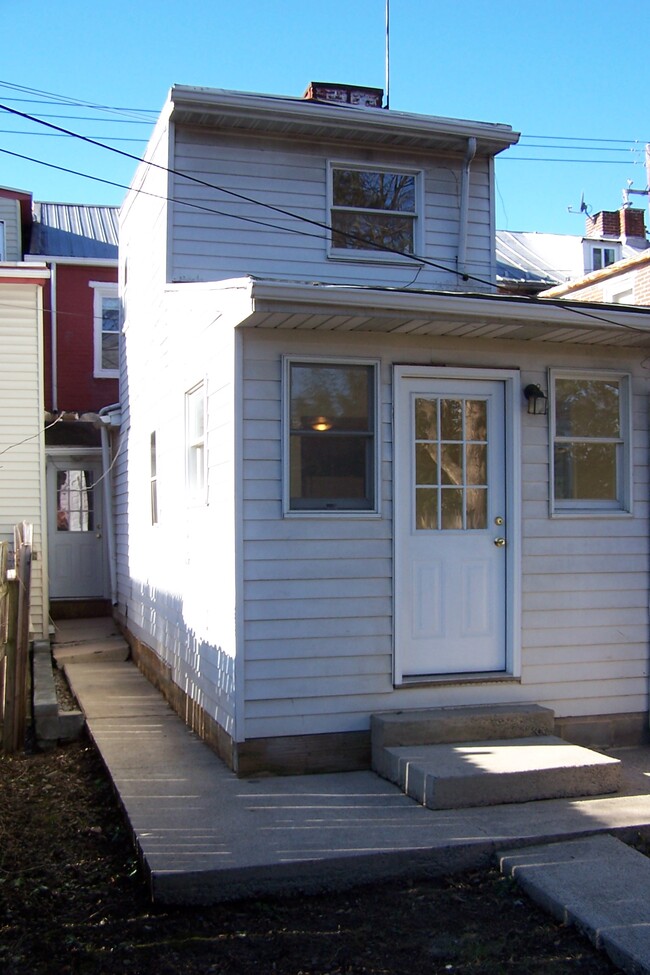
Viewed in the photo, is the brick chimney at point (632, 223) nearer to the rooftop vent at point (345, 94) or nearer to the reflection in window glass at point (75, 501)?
the rooftop vent at point (345, 94)

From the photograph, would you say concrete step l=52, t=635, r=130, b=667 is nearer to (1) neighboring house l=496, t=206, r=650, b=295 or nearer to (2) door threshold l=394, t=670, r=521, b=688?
(2) door threshold l=394, t=670, r=521, b=688

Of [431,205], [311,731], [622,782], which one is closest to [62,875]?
[311,731]

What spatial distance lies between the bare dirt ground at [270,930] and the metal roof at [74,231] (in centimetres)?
1530

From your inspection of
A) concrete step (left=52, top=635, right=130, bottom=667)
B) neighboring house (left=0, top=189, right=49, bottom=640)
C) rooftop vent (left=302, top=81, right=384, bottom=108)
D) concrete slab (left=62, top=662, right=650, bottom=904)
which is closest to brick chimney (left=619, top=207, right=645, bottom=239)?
rooftop vent (left=302, top=81, right=384, bottom=108)

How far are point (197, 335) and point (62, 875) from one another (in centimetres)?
415

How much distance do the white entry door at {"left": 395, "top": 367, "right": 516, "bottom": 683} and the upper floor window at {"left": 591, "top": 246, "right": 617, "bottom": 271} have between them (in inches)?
868

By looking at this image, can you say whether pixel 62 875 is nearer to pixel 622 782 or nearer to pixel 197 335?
pixel 622 782

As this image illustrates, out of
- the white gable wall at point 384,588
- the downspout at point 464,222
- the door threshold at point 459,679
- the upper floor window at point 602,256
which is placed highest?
the upper floor window at point 602,256

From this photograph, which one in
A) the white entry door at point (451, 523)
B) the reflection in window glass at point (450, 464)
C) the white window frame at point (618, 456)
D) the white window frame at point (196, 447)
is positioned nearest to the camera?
the white entry door at point (451, 523)

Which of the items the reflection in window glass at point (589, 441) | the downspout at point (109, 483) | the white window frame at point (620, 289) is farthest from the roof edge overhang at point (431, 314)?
the white window frame at point (620, 289)

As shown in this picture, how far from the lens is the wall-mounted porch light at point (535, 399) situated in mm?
6801

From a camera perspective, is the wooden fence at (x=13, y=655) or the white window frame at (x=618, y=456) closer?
the white window frame at (x=618, y=456)

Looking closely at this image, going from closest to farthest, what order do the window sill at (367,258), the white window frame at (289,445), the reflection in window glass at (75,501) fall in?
the white window frame at (289,445)
the window sill at (367,258)
the reflection in window glass at (75,501)

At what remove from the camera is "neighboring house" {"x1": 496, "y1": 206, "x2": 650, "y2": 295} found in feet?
87.9
